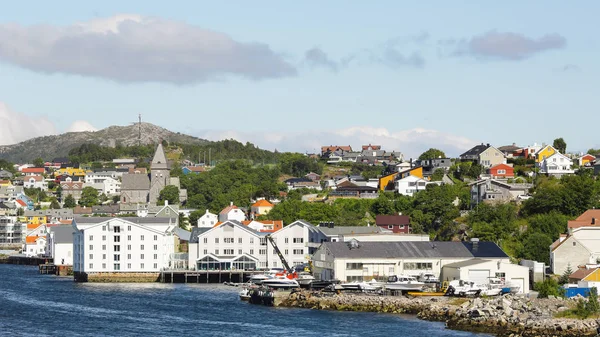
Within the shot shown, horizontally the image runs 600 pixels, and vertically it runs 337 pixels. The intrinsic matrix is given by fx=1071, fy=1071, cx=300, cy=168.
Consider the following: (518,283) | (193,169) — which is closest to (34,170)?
(193,169)

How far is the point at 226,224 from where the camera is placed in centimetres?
7269

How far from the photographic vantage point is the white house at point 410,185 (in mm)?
94881

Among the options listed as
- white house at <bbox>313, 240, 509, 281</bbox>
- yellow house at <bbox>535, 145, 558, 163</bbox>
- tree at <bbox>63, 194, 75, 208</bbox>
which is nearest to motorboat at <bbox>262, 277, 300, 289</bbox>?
white house at <bbox>313, 240, 509, 281</bbox>

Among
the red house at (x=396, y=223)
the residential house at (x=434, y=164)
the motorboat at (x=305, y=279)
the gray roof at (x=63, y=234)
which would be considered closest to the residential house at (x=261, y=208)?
the residential house at (x=434, y=164)

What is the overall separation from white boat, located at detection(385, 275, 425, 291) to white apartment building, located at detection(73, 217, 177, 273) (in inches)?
836

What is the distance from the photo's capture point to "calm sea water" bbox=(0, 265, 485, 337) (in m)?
43.9

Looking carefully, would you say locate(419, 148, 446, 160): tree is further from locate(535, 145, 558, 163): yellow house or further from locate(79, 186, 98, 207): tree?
locate(79, 186, 98, 207): tree

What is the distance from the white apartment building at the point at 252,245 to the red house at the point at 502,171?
25029 millimetres

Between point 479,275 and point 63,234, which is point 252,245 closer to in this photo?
point 63,234

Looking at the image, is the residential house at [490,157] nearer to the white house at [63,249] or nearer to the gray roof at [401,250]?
the white house at [63,249]

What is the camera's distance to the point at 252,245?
239ft

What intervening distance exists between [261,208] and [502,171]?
22.0 meters

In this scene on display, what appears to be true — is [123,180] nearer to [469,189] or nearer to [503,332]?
[469,189]

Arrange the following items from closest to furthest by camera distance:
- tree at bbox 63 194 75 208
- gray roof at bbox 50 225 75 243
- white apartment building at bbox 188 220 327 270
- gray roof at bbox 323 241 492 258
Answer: gray roof at bbox 323 241 492 258 → white apartment building at bbox 188 220 327 270 → gray roof at bbox 50 225 75 243 → tree at bbox 63 194 75 208
